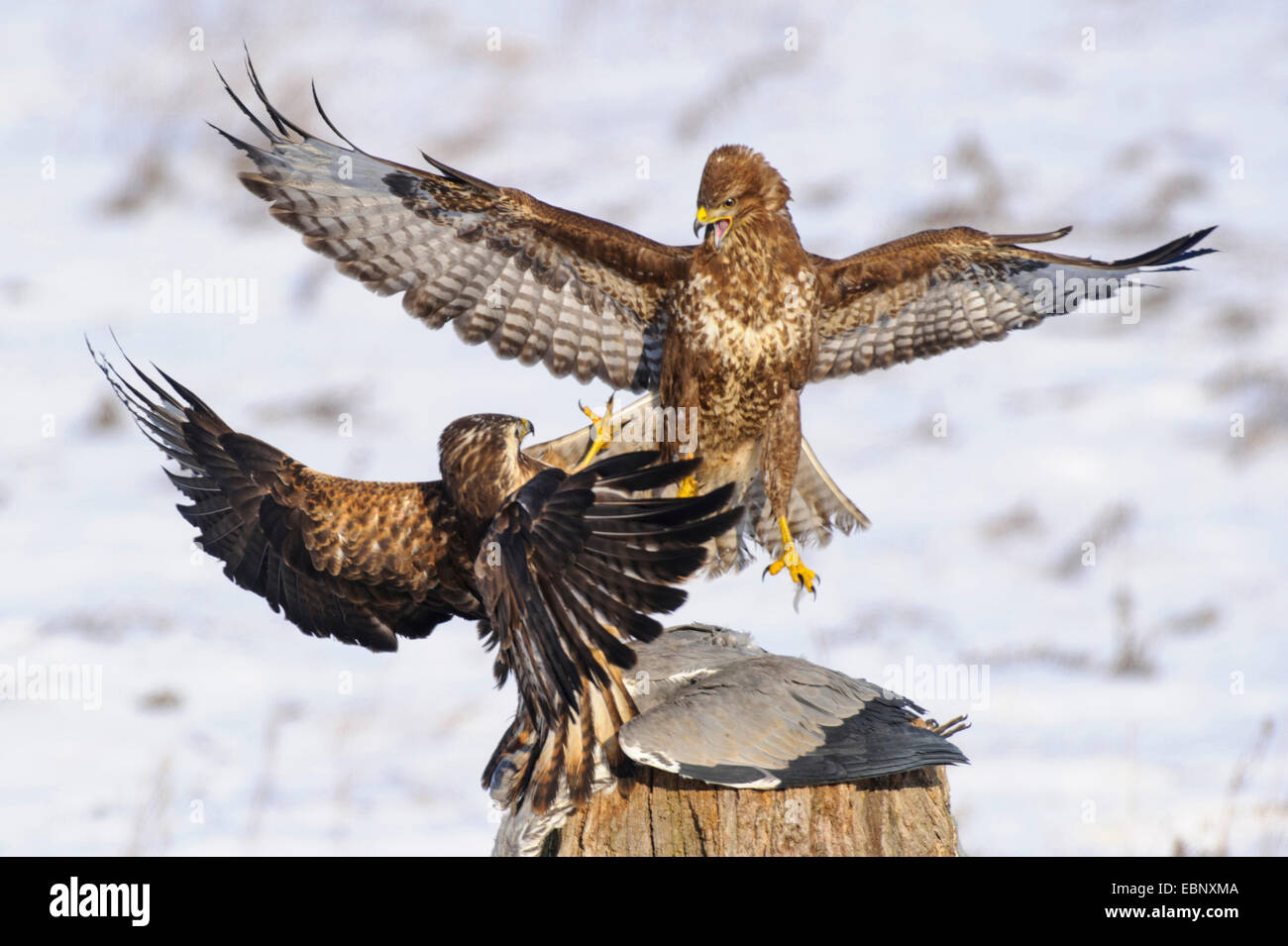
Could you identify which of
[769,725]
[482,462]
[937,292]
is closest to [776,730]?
[769,725]

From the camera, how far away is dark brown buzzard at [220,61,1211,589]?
563cm

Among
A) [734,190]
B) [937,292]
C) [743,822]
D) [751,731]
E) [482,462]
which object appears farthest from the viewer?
[937,292]

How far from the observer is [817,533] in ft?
21.3

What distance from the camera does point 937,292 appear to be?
6352 mm

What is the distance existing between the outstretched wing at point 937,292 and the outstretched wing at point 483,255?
96cm

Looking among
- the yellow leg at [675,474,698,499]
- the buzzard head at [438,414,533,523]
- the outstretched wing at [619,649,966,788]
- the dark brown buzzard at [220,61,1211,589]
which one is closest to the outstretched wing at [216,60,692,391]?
the dark brown buzzard at [220,61,1211,589]

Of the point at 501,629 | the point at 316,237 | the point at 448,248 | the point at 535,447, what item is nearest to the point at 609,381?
the point at 535,447

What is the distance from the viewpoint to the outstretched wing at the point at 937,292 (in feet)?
19.9

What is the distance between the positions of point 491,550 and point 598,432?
6.84 ft

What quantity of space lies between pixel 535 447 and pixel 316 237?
1405mm

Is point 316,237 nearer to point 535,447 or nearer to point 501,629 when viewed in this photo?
point 535,447

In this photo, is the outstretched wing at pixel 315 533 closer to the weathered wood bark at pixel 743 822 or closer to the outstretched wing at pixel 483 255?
the outstretched wing at pixel 483 255

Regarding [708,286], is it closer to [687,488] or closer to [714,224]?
[714,224]
